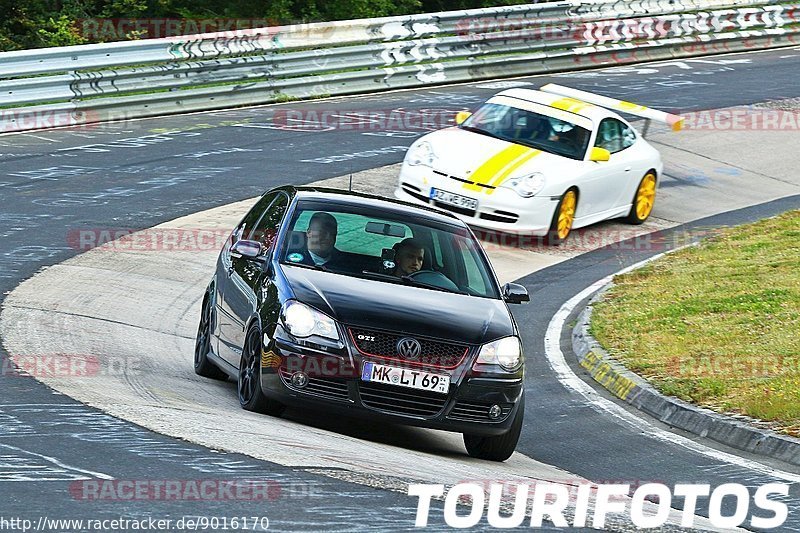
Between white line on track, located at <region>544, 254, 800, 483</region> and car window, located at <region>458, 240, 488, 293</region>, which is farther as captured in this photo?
car window, located at <region>458, 240, 488, 293</region>

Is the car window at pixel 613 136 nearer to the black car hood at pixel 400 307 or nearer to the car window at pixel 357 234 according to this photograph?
the car window at pixel 357 234

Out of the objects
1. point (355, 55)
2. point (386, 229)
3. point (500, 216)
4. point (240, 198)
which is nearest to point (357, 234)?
point (386, 229)

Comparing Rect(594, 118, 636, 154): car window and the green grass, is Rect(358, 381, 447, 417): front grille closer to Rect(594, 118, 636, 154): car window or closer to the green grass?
the green grass

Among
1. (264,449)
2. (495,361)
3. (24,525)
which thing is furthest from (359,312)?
(24,525)

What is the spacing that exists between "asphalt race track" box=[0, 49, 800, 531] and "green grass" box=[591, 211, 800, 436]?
A: 0.66m

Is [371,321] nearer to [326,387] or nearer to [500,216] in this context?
[326,387]

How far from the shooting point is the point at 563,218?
17359 millimetres

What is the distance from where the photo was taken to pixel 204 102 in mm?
22391

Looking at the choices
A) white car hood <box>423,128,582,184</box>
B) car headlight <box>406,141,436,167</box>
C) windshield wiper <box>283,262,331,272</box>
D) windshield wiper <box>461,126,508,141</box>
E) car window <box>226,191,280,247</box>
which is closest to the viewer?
windshield wiper <box>283,262,331,272</box>

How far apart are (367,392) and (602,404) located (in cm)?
340

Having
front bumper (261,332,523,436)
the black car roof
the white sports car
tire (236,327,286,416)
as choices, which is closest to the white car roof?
the white sports car

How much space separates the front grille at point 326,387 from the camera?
8500 millimetres

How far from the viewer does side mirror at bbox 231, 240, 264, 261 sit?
963cm

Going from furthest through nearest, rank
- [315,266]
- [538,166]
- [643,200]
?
[643,200] → [538,166] → [315,266]
